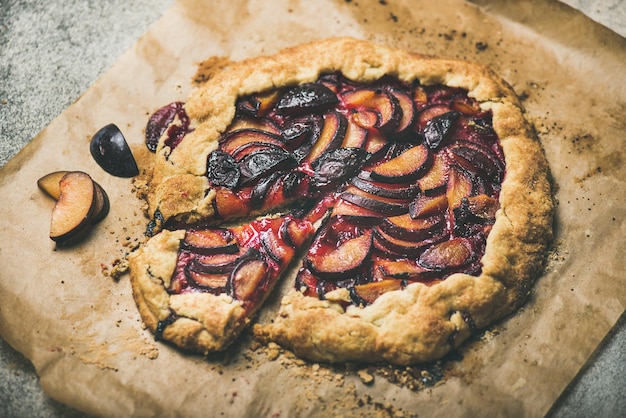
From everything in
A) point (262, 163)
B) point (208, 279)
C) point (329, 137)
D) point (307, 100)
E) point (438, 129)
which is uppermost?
point (438, 129)

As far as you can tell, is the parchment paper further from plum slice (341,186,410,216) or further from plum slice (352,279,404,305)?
plum slice (341,186,410,216)

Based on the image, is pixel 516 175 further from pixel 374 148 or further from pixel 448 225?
pixel 374 148

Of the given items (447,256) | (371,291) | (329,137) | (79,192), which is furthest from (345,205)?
(79,192)

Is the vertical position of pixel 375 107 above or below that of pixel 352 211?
above

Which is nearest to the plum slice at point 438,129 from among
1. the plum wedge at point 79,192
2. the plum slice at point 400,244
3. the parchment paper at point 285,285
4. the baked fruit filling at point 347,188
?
the baked fruit filling at point 347,188

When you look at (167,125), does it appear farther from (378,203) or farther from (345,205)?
(378,203)

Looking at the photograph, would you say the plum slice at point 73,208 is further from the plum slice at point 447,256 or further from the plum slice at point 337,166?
the plum slice at point 447,256

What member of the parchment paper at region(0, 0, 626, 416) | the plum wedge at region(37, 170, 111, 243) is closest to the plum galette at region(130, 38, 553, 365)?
the parchment paper at region(0, 0, 626, 416)
